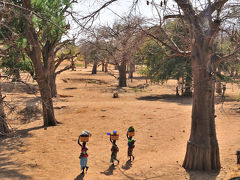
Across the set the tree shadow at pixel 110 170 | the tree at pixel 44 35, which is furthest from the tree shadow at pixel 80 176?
the tree at pixel 44 35

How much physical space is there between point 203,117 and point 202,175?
4.85ft

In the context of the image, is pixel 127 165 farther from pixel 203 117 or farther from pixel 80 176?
pixel 203 117

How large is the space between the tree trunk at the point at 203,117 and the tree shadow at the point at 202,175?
0.17 meters

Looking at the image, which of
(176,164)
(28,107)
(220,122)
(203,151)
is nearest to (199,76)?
(203,151)

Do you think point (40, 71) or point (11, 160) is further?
point (40, 71)

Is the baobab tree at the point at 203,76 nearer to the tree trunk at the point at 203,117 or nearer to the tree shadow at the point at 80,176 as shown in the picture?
the tree trunk at the point at 203,117

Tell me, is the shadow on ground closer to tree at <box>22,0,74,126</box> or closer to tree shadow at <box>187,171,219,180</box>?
tree at <box>22,0,74,126</box>

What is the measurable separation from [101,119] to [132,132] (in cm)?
618

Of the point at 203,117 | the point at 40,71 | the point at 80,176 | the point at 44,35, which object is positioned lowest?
the point at 80,176

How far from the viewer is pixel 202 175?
6.74 m

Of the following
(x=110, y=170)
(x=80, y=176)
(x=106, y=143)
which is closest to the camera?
(x=80, y=176)

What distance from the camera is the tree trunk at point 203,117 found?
6832 millimetres

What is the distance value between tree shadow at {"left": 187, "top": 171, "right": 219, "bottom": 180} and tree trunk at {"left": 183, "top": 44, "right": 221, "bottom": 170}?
174 mm

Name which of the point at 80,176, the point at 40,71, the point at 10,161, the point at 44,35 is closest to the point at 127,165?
the point at 80,176
